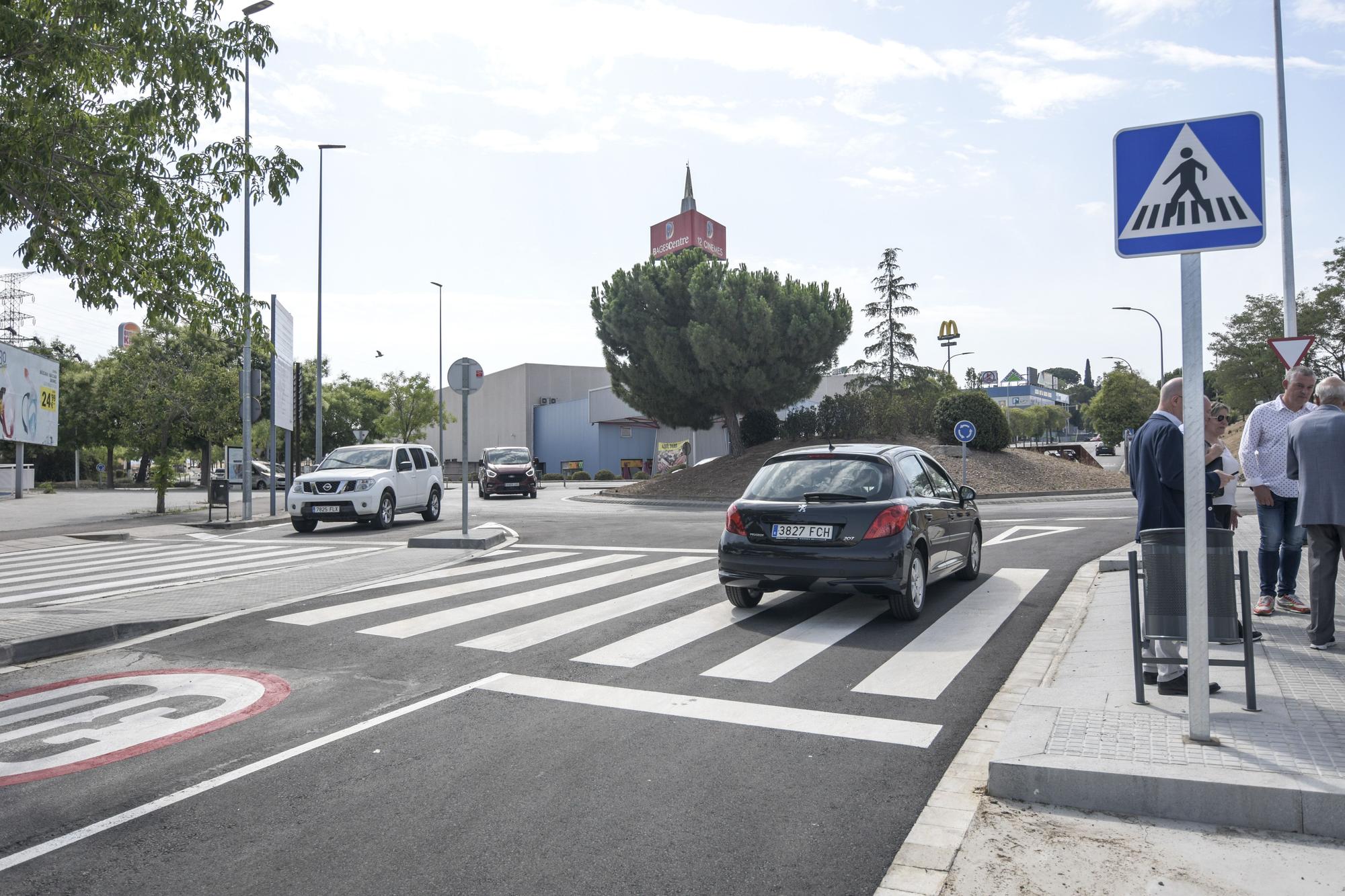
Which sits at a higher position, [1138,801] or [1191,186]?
[1191,186]

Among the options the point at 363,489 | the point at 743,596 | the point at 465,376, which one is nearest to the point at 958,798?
the point at 743,596

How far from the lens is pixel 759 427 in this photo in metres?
38.6

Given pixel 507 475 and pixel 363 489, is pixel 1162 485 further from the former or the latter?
pixel 507 475

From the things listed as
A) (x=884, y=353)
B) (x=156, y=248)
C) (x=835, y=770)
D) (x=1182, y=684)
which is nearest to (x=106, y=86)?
(x=156, y=248)

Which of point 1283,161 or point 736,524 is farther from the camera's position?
point 1283,161

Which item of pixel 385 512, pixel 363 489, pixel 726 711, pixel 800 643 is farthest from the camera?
pixel 385 512

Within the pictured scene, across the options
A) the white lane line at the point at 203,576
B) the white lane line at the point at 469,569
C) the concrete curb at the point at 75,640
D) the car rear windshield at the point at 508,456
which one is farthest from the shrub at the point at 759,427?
the concrete curb at the point at 75,640

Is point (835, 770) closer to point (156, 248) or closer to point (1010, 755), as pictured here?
point (1010, 755)

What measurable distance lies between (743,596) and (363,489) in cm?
1221

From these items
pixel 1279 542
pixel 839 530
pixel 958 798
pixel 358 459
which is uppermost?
pixel 358 459

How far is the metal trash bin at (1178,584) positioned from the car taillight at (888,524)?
106 inches

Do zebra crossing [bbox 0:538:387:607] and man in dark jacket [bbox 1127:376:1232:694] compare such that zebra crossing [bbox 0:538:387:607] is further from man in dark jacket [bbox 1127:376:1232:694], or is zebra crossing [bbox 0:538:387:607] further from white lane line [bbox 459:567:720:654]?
man in dark jacket [bbox 1127:376:1232:694]

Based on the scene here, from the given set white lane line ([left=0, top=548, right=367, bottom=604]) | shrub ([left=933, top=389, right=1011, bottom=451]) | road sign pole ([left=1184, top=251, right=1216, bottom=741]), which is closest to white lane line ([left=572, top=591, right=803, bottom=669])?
road sign pole ([left=1184, top=251, right=1216, bottom=741])

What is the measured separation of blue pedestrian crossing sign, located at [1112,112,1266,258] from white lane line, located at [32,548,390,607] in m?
9.90
